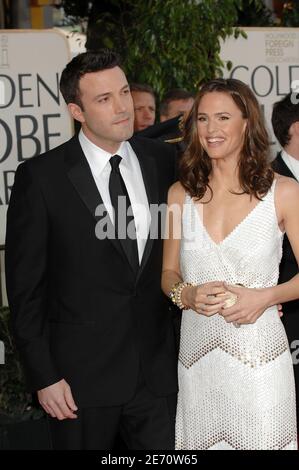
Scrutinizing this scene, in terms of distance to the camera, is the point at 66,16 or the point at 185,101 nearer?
the point at 185,101

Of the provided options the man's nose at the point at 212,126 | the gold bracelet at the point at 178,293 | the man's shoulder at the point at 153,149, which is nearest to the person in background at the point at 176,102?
the man's shoulder at the point at 153,149

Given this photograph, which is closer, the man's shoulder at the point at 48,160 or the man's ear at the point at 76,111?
the man's shoulder at the point at 48,160

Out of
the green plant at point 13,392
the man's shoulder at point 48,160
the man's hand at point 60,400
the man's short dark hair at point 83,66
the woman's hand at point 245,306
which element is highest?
the man's short dark hair at point 83,66

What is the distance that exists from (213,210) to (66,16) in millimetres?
7222

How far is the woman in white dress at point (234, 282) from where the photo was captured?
10.5ft

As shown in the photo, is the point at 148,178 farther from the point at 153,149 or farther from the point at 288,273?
the point at 288,273

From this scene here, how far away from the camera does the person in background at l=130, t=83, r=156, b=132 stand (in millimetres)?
6539

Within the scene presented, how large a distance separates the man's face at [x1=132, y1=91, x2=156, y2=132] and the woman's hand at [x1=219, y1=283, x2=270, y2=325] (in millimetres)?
3532

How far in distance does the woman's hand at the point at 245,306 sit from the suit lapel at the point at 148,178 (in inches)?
13.4

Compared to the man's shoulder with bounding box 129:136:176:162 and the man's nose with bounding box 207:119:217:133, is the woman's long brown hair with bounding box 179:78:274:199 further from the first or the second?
the man's shoulder with bounding box 129:136:176:162

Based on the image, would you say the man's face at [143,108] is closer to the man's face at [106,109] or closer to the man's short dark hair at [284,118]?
the man's short dark hair at [284,118]

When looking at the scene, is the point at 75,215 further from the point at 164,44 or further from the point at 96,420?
the point at 164,44

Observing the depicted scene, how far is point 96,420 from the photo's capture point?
335cm
